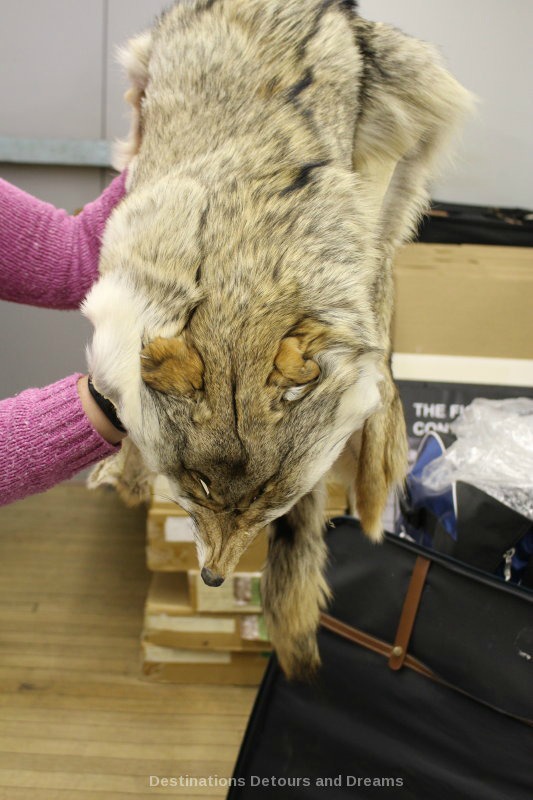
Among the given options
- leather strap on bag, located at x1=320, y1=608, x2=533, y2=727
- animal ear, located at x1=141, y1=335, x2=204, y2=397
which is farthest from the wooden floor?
animal ear, located at x1=141, y1=335, x2=204, y2=397

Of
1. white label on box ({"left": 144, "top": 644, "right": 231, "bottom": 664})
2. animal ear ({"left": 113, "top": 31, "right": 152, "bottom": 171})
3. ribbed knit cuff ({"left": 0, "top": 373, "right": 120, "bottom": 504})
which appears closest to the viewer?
ribbed knit cuff ({"left": 0, "top": 373, "right": 120, "bottom": 504})

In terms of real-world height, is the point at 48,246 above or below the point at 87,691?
above

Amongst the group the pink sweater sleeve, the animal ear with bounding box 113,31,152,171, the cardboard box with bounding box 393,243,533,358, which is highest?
the animal ear with bounding box 113,31,152,171

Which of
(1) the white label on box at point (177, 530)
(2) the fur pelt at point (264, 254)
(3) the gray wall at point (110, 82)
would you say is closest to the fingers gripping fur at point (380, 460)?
(2) the fur pelt at point (264, 254)

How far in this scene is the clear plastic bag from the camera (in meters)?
1.06

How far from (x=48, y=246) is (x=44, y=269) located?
1.3 inches

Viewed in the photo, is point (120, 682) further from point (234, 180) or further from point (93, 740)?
point (234, 180)

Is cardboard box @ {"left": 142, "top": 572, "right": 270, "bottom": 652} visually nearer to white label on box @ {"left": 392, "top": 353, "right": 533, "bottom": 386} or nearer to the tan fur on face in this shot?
white label on box @ {"left": 392, "top": 353, "right": 533, "bottom": 386}

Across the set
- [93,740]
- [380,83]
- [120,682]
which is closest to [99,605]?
[120,682]

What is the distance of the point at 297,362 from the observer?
1.82 feet

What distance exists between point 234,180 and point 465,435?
79 cm

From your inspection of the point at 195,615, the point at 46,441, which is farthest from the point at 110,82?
the point at 46,441

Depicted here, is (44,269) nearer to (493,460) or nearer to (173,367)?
(173,367)

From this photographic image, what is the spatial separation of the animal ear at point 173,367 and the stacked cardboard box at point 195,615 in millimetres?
936
